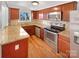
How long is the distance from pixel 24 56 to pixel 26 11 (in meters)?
5.59

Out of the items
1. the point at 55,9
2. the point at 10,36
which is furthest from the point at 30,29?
the point at 10,36

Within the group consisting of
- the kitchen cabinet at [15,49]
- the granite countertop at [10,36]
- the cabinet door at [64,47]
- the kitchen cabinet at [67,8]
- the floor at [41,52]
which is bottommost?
the floor at [41,52]

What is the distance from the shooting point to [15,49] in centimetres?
244

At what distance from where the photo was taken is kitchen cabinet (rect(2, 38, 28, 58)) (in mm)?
2182

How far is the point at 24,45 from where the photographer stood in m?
2.83

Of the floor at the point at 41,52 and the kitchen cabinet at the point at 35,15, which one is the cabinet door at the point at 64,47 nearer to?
the floor at the point at 41,52

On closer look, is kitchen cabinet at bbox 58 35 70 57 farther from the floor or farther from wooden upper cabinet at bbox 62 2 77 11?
wooden upper cabinet at bbox 62 2 77 11

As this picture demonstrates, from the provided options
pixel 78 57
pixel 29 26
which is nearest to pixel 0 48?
pixel 78 57

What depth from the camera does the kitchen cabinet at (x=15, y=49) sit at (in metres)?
2.18

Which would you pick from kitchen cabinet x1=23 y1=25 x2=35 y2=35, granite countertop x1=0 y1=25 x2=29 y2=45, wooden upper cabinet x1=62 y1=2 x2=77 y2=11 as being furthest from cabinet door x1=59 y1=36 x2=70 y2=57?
kitchen cabinet x1=23 y1=25 x2=35 y2=35

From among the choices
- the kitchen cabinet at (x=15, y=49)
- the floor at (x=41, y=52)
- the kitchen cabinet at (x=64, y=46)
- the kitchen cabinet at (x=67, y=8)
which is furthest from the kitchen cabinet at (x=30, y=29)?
the kitchen cabinet at (x=15, y=49)

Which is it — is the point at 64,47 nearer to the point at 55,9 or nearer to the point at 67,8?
the point at 67,8

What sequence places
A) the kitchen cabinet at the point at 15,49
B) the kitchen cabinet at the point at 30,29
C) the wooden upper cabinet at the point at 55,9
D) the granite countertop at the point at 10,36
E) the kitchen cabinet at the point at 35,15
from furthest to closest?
the kitchen cabinet at the point at 35,15 → the kitchen cabinet at the point at 30,29 → the wooden upper cabinet at the point at 55,9 → the granite countertop at the point at 10,36 → the kitchen cabinet at the point at 15,49

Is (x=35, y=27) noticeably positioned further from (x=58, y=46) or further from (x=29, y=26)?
(x=58, y=46)
